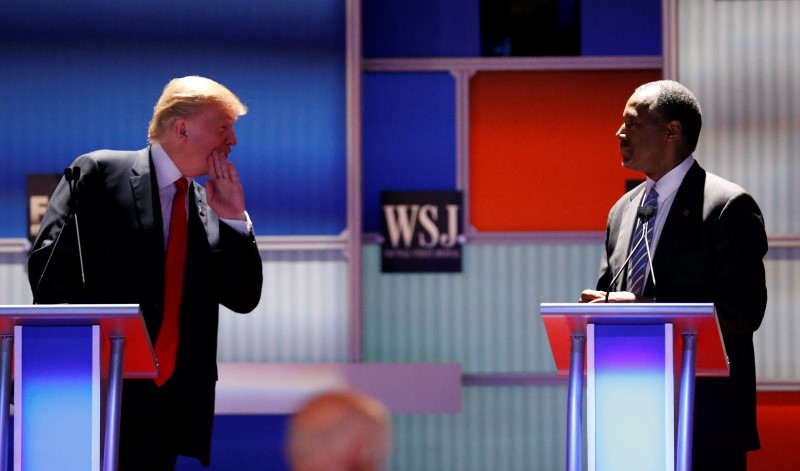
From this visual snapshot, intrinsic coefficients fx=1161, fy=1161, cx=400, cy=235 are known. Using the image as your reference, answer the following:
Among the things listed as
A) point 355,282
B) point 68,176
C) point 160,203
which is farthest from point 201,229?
point 355,282

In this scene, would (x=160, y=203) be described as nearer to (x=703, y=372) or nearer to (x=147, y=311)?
(x=147, y=311)

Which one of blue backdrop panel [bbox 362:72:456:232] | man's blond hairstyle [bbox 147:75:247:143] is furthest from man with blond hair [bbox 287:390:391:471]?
blue backdrop panel [bbox 362:72:456:232]

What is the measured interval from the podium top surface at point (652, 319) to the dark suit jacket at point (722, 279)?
0.89ft

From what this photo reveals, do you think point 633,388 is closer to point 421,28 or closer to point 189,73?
point 421,28

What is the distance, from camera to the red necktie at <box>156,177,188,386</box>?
3242 millimetres

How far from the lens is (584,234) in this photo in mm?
5699

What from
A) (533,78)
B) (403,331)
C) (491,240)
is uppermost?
(533,78)

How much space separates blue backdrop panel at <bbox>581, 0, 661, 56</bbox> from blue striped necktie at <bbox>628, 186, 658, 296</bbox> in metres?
2.45

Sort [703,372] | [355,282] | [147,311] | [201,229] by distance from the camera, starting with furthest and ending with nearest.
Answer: [355,282], [201,229], [147,311], [703,372]

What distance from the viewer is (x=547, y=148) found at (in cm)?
581

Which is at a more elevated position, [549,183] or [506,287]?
[549,183]

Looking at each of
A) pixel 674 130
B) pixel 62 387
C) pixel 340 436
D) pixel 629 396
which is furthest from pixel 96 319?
pixel 674 130

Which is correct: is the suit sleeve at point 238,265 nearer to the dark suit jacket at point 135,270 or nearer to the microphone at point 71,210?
the dark suit jacket at point 135,270

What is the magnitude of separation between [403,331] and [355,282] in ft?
1.25
